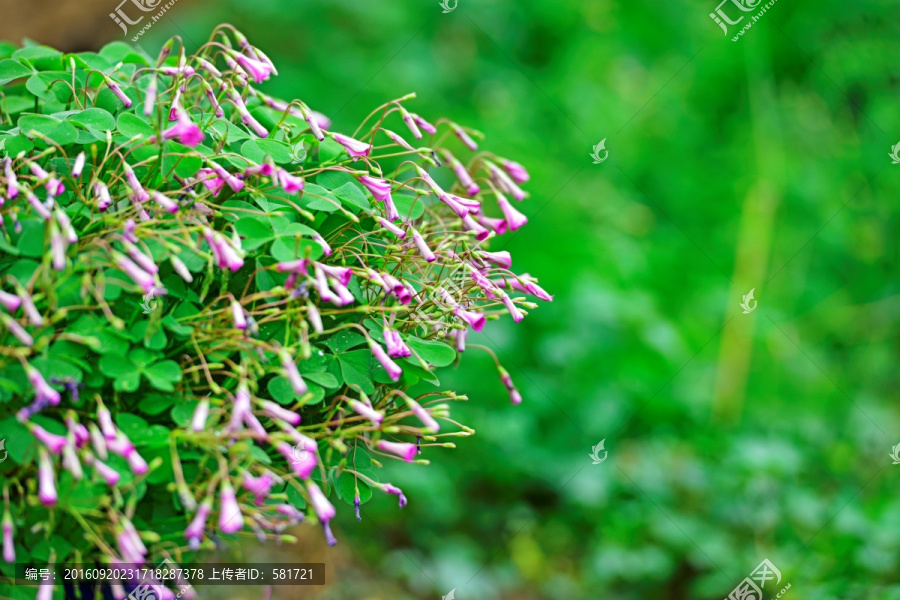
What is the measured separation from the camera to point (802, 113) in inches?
136

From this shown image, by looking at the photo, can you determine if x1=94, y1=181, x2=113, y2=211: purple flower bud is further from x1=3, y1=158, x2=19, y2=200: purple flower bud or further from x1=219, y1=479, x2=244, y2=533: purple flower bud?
x1=219, y1=479, x2=244, y2=533: purple flower bud

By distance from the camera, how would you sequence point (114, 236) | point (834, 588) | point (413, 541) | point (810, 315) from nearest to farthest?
point (114, 236) < point (834, 588) < point (413, 541) < point (810, 315)

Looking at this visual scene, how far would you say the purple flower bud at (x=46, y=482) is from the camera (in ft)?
2.08

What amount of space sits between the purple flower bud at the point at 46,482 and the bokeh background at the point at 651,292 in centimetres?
146

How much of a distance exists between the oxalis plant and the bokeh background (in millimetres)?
1328

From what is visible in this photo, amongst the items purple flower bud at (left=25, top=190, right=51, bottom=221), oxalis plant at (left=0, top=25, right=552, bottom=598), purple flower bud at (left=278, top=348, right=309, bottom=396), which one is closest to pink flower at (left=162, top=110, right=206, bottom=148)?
oxalis plant at (left=0, top=25, right=552, bottom=598)

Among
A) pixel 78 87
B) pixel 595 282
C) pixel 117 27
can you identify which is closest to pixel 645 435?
pixel 595 282

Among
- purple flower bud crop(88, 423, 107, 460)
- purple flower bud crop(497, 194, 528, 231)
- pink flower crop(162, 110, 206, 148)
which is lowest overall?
purple flower bud crop(88, 423, 107, 460)

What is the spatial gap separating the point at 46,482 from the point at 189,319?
224 mm

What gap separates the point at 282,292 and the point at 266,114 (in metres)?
0.38

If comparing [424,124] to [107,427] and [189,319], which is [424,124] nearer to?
[189,319]

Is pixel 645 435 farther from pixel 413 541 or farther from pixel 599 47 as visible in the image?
pixel 599 47

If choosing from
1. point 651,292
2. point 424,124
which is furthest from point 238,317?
point 651,292

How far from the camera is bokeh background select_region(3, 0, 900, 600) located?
2.27m
